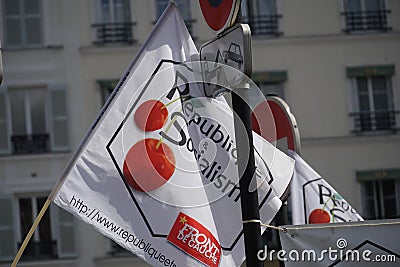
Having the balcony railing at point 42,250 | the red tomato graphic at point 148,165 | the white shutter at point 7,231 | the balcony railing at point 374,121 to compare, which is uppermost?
the balcony railing at point 374,121

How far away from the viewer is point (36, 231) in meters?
24.6

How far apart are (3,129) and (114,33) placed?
145 inches

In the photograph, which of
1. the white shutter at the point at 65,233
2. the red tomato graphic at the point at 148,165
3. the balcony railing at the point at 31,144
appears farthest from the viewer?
the balcony railing at the point at 31,144

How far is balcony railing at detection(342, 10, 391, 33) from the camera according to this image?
85.5 ft

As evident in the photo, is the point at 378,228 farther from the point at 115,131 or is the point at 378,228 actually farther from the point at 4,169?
the point at 4,169

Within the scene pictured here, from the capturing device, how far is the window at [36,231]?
24.6 meters

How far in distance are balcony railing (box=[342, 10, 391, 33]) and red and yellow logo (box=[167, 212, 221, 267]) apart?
19855 mm

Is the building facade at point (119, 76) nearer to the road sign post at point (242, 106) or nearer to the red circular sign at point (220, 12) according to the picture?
the red circular sign at point (220, 12)

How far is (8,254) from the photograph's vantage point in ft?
80.8

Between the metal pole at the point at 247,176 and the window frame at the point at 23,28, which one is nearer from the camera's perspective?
the metal pole at the point at 247,176

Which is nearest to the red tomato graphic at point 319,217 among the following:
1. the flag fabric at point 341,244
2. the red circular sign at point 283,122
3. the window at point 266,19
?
the red circular sign at point 283,122

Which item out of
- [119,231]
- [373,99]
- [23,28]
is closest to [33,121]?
[23,28]

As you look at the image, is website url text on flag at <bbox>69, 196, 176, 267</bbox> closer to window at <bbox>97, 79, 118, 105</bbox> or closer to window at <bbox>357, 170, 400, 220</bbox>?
window at <bbox>97, 79, 118, 105</bbox>

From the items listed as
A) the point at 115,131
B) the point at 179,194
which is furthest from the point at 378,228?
the point at 115,131
